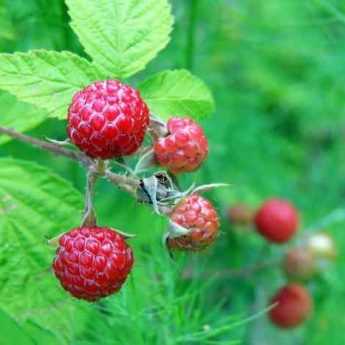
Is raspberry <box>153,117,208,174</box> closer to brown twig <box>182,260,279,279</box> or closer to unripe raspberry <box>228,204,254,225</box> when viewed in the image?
brown twig <box>182,260,279,279</box>

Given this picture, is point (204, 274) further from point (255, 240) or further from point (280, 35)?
point (280, 35)

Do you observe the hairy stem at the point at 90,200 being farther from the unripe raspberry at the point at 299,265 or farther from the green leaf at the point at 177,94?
the unripe raspberry at the point at 299,265

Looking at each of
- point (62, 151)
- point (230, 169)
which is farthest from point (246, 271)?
point (62, 151)

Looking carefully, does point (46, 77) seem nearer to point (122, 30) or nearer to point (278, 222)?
point (122, 30)

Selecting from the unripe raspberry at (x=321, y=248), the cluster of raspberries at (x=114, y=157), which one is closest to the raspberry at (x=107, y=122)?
the cluster of raspberries at (x=114, y=157)

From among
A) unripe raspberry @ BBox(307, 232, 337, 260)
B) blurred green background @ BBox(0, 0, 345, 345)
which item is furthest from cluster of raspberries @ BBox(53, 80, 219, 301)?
unripe raspberry @ BBox(307, 232, 337, 260)
